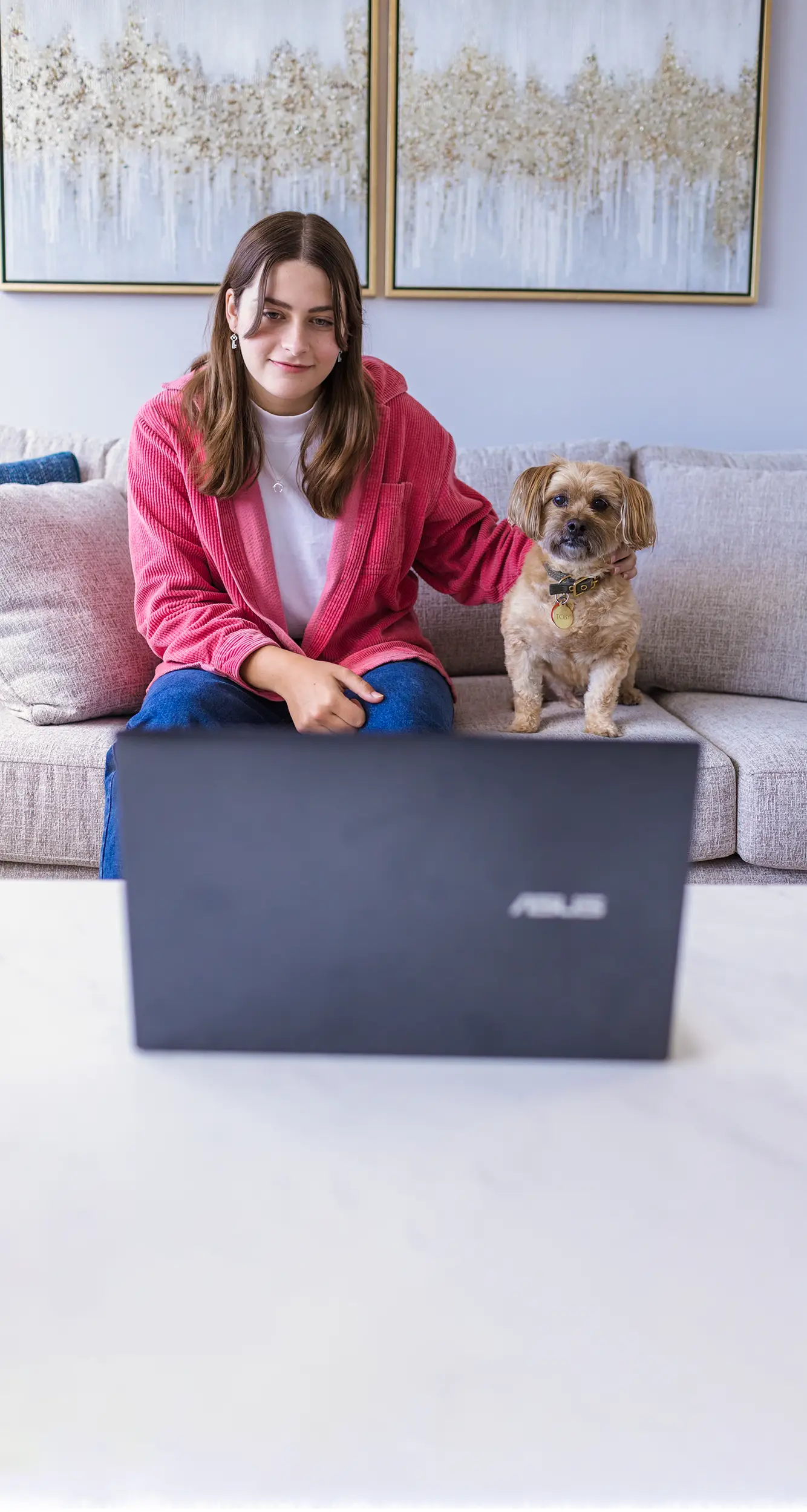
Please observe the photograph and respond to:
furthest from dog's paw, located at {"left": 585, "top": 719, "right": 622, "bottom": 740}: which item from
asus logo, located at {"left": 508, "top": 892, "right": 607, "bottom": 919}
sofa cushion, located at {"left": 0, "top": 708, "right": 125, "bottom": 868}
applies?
asus logo, located at {"left": 508, "top": 892, "right": 607, "bottom": 919}

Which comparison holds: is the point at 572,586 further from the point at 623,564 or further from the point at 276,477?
the point at 276,477

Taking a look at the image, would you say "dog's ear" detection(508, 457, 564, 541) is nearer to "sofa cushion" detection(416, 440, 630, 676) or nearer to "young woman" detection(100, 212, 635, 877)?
"young woman" detection(100, 212, 635, 877)

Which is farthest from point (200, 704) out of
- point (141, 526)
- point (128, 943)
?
point (128, 943)

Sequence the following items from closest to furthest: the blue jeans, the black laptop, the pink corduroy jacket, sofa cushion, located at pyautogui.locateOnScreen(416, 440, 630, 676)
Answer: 1. the black laptop
2. the blue jeans
3. the pink corduroy jacket
4. sofa cushion, located at pyautogui.locateOnScreen(416, 440, 630, 676)

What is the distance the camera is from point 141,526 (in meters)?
1.82

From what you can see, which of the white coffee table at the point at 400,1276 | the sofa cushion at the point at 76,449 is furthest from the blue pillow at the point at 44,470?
the white coffee table at the point at 400,1276

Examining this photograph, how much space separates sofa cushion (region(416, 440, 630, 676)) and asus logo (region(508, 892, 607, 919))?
5.73 ft

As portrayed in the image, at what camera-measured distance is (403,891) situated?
2.02 feet

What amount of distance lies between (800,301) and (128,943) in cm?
266

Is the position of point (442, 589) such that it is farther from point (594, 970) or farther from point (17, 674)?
point (594, 970)

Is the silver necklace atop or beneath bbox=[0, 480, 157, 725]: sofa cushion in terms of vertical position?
atop

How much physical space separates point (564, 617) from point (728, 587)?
44cm

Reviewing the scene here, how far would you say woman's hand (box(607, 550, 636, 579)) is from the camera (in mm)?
2010

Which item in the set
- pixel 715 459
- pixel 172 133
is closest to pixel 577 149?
pixel 715 459
